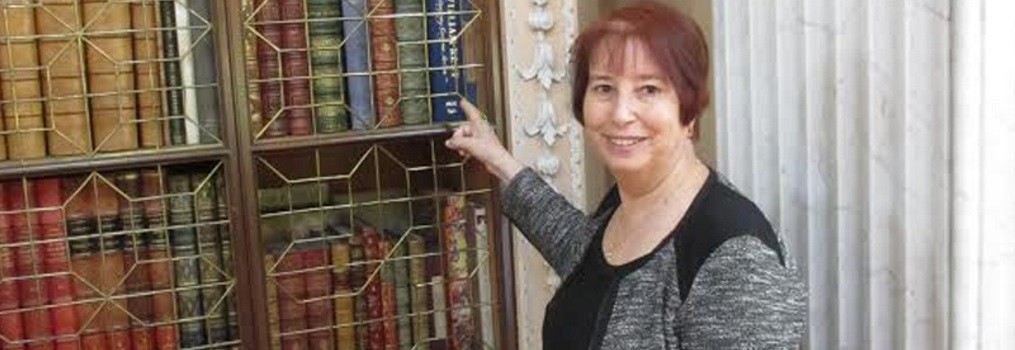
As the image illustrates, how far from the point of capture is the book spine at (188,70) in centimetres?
171

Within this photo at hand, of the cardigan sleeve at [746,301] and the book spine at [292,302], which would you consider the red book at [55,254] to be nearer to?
the book spine at [292,302]

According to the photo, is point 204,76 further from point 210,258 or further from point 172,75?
point 210,258

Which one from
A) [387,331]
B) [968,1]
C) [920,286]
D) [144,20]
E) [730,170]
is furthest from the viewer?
[387,331]

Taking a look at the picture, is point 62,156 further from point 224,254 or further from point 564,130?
point 564,130

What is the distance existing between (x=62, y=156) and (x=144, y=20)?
0.24 metres

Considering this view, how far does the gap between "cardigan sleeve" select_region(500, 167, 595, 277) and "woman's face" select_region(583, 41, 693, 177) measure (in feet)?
0.81

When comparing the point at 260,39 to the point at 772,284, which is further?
the point at 260,39

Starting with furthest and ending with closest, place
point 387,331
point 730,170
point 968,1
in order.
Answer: point 387,331 < point 730,170 < point 968,1

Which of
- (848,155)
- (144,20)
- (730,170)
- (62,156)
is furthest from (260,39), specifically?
(848,155)

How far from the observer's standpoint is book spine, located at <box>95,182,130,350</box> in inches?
68.1

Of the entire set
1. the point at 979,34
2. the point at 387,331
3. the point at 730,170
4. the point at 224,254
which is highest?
the point at 979,34

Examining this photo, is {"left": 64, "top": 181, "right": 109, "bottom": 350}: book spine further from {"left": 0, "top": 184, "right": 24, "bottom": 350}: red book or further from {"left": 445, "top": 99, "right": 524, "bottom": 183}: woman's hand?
{"left": 445, "top": 99, "right": 524, "bottom": 183}: woman's hand

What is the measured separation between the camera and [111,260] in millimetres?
1734

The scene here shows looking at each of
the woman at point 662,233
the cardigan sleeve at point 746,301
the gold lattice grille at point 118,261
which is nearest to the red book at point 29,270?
the gold lattice grille at point 118,261
